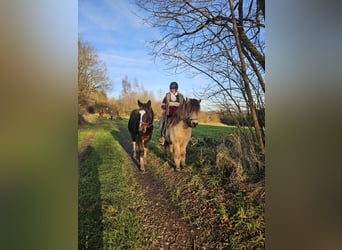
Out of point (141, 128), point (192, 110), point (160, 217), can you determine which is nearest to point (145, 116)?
point (141, 128)

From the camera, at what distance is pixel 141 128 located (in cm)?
182

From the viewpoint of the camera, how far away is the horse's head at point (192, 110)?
5.93 ft

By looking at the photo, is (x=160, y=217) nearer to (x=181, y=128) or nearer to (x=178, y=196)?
(x=178, y=196)

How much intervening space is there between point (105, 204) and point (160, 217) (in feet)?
1.35

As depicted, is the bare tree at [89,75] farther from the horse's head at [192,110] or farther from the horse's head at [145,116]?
the horse's head at [192,110]

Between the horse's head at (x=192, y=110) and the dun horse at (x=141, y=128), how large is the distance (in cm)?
27

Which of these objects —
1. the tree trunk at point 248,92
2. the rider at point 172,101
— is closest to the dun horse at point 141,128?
the rider at point 172,101

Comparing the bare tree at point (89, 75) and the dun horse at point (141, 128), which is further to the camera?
the dun horse at point (141, 128)

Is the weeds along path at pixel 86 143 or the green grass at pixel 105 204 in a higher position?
the weeds along path at pixel 86 143

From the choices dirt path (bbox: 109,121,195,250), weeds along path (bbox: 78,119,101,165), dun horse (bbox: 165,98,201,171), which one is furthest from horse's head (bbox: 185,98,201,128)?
weeds along path (bbox: 78,119,101,165)

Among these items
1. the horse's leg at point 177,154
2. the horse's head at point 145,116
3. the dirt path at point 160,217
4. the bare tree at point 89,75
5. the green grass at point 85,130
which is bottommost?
the dirt path at point 160,217
